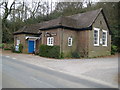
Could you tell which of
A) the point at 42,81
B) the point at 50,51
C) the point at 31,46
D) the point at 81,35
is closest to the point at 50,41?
the point at 50,51

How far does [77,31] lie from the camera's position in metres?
21.7

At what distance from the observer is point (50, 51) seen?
19.5 m

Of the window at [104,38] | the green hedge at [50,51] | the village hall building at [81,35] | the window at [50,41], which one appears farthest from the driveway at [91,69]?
the window at [104,38]

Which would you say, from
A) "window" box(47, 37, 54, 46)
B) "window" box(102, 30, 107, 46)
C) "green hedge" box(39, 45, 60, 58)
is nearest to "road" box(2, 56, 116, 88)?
"green hedge" box(39, 45, 60, 58)

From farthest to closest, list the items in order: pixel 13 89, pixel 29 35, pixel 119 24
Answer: pixel 29 35
pixel 119 24
pixel 13 89

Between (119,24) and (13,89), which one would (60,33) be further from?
(13,89)

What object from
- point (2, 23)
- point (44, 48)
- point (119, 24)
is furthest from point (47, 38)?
point (2, 23)

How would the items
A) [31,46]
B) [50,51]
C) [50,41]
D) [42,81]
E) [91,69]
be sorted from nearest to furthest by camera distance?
[42,81]
[91,69]
[50,51]
[50,41]
[31,46]

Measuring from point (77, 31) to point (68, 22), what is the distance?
1841 mm

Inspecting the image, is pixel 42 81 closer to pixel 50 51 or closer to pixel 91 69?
pixel 91 69

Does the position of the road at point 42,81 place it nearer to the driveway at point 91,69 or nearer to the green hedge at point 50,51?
the driveway at point 91,69

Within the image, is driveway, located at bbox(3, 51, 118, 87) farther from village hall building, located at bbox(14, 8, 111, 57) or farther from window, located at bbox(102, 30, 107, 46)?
window, located at bbox(102, 30, 107, 46)

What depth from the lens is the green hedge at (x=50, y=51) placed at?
744 inches

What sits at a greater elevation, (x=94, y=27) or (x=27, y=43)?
(x=94, y=27)
